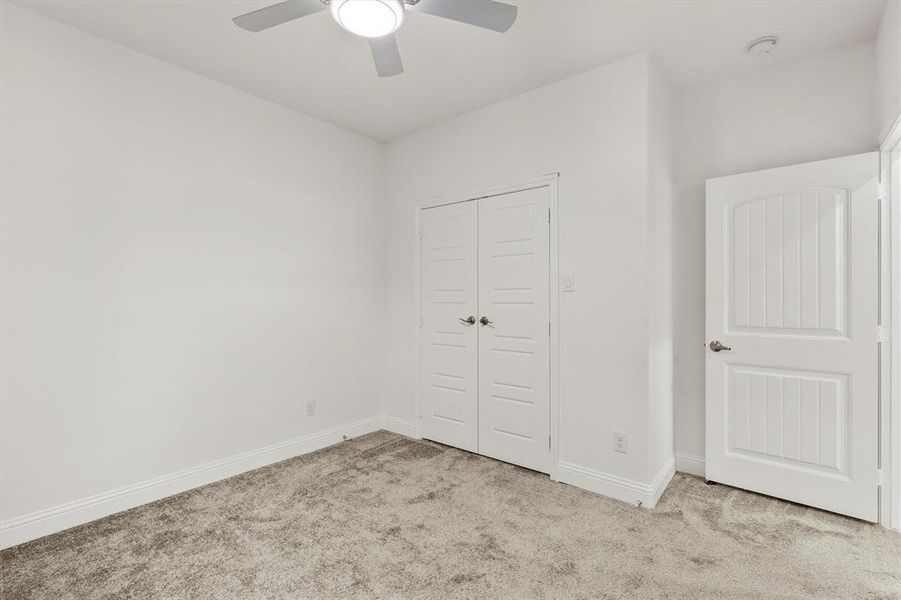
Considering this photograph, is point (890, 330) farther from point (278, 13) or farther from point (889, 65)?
point (278, 13)

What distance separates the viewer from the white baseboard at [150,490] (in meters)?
2.19

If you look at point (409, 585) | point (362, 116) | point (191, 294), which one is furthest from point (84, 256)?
point (409, 585)

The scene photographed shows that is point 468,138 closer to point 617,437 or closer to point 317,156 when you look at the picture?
point 317,156

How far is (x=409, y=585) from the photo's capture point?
72.6 inches

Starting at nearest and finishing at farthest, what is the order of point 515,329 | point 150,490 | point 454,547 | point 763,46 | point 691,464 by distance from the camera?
point 454,547, point 763,46, point 150,490, point 691,464, point 515,329

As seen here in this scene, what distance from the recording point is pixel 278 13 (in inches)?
69.0

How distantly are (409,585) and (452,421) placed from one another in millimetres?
1741

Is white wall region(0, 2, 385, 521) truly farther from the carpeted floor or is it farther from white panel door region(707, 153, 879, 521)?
white panel door region(707, 153, 879, 521)

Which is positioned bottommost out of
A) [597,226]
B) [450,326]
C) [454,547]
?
[454,547]

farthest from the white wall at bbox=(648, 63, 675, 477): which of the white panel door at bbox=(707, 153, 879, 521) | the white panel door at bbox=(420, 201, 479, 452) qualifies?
the white panel door at bbox=(420, 201, 479, 452)

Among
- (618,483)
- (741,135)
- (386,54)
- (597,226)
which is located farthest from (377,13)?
(618,483)

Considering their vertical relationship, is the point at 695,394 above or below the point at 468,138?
below

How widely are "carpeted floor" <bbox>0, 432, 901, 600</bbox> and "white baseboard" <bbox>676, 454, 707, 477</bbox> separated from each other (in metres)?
0.14

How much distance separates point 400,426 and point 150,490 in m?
1.87
